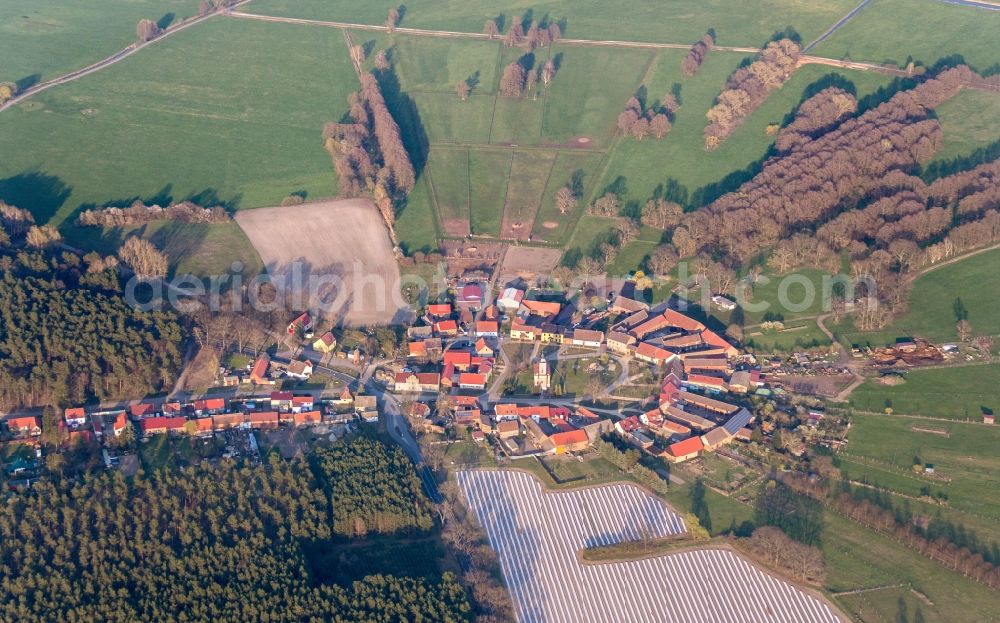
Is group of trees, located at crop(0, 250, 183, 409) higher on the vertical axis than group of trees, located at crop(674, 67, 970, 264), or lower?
lower

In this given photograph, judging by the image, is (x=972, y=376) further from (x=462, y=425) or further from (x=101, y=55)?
(x=101, y=55)

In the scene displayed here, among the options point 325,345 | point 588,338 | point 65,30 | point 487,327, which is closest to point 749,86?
point 588,338

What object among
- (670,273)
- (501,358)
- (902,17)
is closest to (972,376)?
(670,273)

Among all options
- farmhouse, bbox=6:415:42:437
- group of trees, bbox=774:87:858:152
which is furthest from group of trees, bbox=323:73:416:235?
group of trees, bbox=774:87:858:152

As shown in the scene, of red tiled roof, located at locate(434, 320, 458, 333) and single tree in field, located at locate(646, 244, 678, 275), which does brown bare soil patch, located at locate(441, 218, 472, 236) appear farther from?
single tree in field, located at locate(646, 244, 678, 275)

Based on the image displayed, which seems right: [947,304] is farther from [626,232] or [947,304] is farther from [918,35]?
[918,35]
